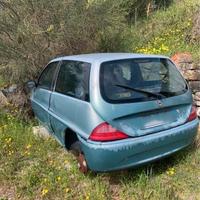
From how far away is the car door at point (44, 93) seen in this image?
17.6 ft

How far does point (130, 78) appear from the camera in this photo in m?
4.18

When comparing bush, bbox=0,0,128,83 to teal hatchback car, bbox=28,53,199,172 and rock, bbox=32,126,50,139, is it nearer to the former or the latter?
rock, bbox=32,126,50,139

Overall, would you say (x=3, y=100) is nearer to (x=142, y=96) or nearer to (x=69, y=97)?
(x=69, y=97)

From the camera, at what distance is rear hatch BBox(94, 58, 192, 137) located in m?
3.86

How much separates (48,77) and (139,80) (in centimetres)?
193

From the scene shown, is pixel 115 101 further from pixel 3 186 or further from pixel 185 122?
pixel 3 186

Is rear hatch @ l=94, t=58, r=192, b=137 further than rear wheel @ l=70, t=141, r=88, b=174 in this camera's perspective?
No

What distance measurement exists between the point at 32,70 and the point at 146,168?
4.16 metres

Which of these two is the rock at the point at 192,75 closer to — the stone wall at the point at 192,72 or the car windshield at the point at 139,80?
the stone wall at the point at 192,72

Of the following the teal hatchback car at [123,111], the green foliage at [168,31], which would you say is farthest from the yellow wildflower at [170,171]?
the green foliage at [168,31]

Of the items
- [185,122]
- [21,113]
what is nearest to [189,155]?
[185,122]

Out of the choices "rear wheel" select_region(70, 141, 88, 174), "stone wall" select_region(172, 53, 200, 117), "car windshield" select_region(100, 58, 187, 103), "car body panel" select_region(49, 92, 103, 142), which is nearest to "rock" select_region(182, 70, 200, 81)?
"stone wall" select_region(172, 53, 200, 117)

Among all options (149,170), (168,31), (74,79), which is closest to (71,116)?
(74,79)

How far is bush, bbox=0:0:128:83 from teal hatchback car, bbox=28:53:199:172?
301 centimetres
